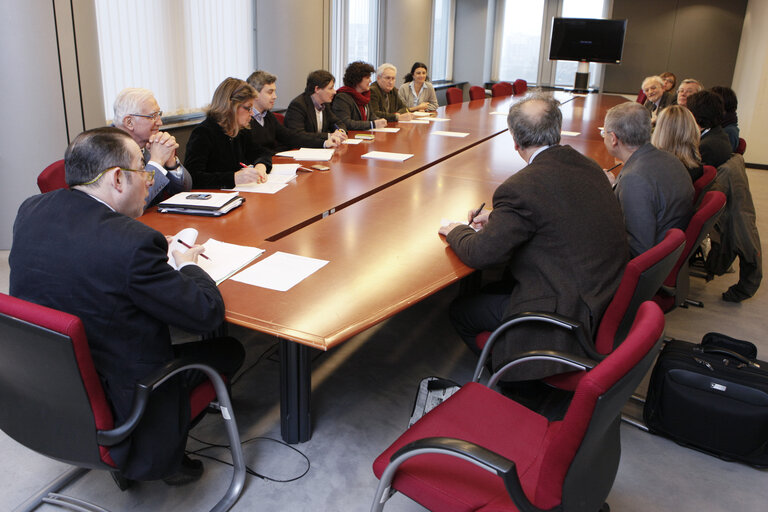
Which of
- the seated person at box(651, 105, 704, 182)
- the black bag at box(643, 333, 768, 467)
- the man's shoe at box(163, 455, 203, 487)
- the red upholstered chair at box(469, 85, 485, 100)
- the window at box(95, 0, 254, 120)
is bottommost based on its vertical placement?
the man's shoe at box(163, 455, 203, 487)

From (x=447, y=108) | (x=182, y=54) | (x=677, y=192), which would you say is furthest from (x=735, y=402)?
(x=447, y=108)

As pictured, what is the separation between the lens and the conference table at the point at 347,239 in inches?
68.2

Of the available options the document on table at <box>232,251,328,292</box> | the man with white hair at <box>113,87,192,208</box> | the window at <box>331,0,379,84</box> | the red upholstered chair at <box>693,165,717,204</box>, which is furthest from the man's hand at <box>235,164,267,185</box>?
the window at <box>331,0,379,84</box>

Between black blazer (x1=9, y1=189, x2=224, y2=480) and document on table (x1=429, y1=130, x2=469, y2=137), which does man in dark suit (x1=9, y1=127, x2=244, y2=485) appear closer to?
black blazer (x1=9, y1=189, x2=224, y2=480)

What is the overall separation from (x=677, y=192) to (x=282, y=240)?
5.94 feet

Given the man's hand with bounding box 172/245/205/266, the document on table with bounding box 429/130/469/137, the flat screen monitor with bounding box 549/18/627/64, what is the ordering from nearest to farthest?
1. the man's hand with bounding box 172/245/205/266
2. the document on table with bounding box 429/130/469/137
3. the flat screen monitor with bounding box 549/18/627/64

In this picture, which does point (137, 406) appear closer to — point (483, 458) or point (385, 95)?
point (483, 458)

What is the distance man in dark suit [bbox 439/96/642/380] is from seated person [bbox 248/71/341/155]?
2312mm

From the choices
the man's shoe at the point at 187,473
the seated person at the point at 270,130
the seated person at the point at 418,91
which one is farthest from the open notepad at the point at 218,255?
the seated person at the point at 418,91

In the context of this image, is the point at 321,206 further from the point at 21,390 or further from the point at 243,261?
the point at 21,390

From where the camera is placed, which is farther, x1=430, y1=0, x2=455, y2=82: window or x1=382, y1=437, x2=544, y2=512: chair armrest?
x1=430, y1=0, x2=455, y2=82: window

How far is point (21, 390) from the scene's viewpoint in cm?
148

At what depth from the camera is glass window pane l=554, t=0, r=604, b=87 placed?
1127 centimetres

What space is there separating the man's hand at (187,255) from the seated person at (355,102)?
3.52 metres
